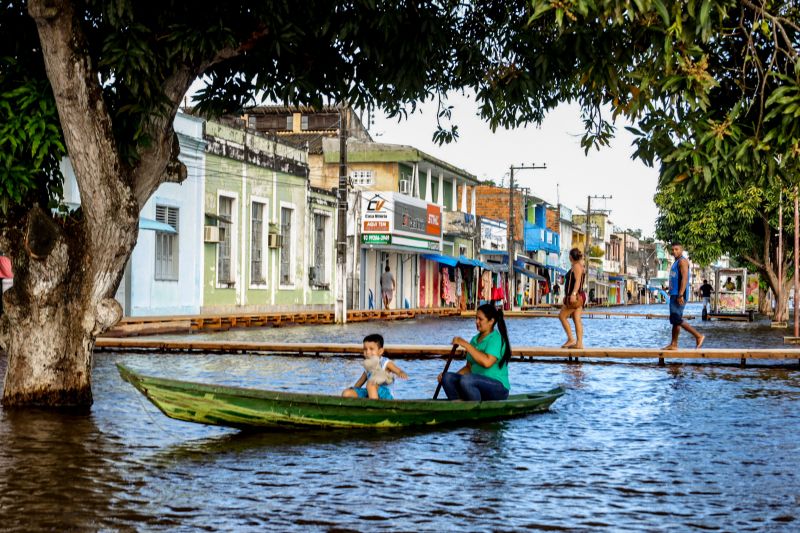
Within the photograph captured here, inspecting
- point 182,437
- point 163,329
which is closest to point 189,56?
point 182,437

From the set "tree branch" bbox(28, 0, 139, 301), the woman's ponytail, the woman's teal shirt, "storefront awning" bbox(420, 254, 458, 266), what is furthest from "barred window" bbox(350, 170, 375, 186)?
the woman's ponytail

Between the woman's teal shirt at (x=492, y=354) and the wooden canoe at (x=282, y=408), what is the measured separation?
0.30m

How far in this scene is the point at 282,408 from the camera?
31.8 feet

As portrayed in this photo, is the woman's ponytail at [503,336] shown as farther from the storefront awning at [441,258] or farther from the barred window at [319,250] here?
the storefront awning at [441,258]

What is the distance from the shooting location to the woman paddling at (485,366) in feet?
35.9

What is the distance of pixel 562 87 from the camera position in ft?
40.2

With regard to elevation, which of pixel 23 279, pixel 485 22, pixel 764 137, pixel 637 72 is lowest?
pixel 23 279

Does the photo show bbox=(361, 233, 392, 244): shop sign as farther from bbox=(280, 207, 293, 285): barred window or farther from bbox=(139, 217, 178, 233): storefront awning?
bbox=(139, 217, 178, 233): storefront awning

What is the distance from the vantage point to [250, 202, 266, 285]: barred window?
3500 cm

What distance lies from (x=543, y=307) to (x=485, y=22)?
5403cm

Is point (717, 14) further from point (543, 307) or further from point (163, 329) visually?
point (543, 307)

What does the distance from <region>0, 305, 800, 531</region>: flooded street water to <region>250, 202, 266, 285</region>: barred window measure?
21180mm

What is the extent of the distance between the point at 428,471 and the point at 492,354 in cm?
271

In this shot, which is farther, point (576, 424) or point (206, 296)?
point (206, 296)
